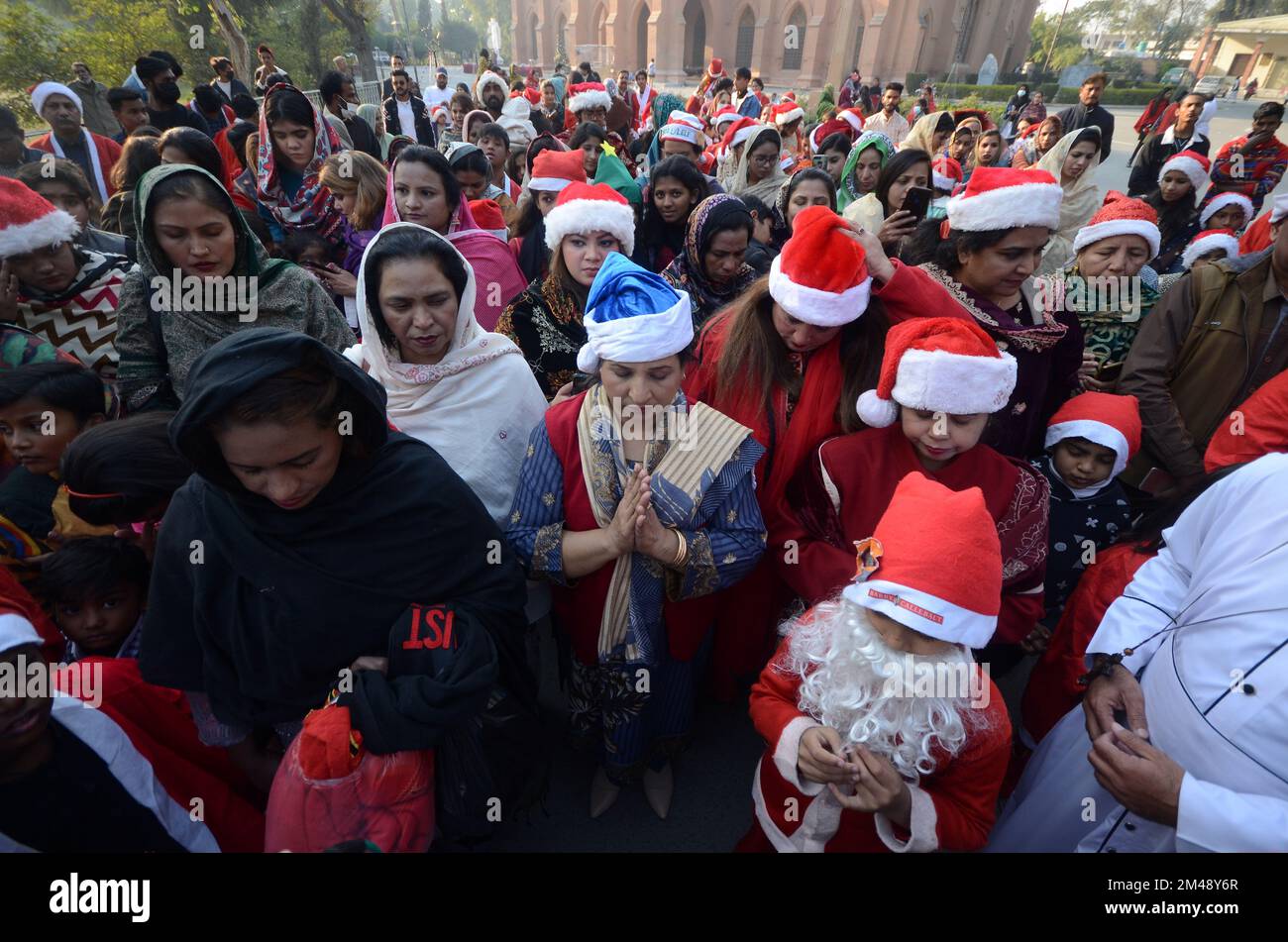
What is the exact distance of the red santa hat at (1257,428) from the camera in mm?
A: 2314

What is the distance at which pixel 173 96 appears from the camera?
274 inches

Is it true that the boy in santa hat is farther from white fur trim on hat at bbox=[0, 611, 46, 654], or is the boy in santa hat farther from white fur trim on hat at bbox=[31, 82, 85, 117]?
white fur trim on hat at bbox=[31, 82, 85, 117]

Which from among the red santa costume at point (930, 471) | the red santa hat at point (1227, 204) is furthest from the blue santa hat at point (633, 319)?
the red santa hat at point (1227, 204)

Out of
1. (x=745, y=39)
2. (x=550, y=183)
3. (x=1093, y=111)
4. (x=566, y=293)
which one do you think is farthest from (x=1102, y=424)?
(x=745, y=39)

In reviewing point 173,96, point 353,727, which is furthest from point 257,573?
point 173,96

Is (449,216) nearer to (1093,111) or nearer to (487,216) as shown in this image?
(487,216)

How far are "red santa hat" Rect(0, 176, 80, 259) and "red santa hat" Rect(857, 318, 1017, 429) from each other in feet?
12.1

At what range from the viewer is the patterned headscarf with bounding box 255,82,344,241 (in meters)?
4.57

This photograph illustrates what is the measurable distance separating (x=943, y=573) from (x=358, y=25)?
2812cm

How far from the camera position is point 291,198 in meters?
4.74

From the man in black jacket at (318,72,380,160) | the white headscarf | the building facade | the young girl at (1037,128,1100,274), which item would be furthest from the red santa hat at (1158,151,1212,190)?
the building facade

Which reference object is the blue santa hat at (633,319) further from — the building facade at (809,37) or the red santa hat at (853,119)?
the building facade at (809,37)
